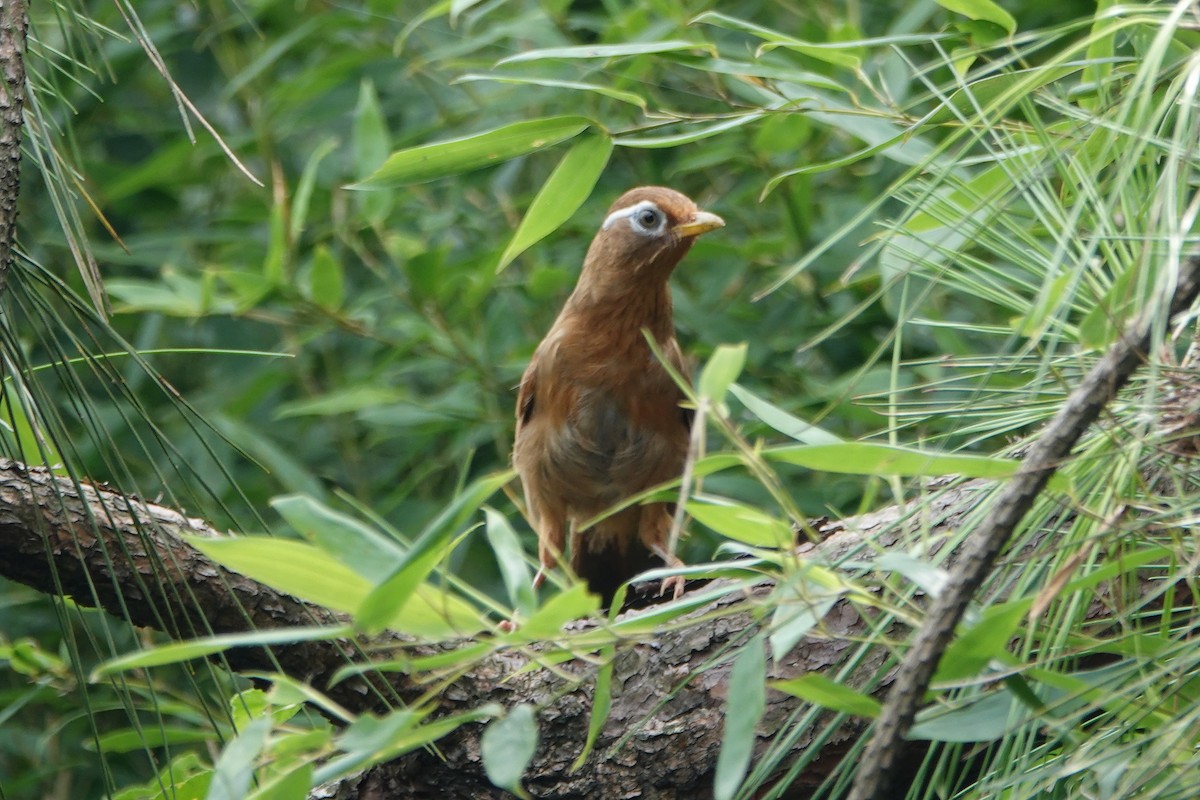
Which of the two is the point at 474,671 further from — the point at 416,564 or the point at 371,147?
the point at 371,147

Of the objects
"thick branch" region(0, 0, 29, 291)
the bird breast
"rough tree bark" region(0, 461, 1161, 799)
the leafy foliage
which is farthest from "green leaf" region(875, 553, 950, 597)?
the bird breast

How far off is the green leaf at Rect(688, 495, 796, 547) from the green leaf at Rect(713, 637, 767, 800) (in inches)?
3.7

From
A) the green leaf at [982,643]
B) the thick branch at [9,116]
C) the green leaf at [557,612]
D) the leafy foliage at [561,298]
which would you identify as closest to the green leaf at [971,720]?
the leafy foliage at [561,298]

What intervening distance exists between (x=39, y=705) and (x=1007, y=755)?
14.0 feet

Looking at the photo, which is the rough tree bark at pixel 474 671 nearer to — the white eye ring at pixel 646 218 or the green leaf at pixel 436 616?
the green leaf at pixel 436 616

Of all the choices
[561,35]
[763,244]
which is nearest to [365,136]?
[561,35]

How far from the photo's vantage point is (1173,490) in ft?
4.92

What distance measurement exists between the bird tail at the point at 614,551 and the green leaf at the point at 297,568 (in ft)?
8.92

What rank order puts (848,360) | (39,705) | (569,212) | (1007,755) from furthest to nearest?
(39,705) < (848,360) < (569,212) < (1007,755)

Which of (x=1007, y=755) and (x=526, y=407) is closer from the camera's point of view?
(x=1007, y=755)

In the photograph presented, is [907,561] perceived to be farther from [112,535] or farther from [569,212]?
[112,535]

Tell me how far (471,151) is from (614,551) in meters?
2.50

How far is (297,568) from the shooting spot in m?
1.03

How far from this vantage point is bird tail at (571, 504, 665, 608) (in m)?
3.80
